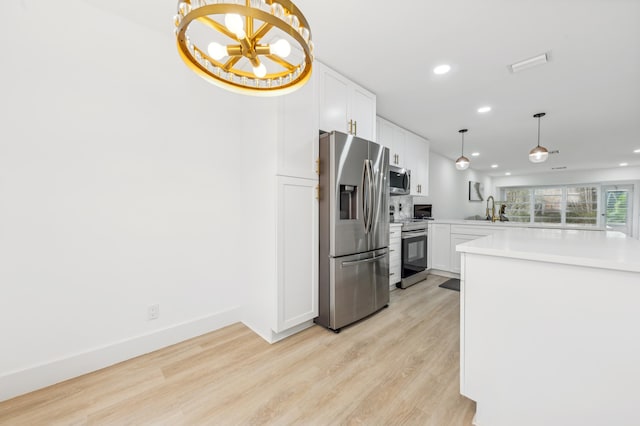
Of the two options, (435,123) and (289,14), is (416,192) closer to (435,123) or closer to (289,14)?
(435,123)

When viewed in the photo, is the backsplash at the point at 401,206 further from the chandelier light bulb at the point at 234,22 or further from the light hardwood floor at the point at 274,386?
the chandelier light bulb at the point at 234,22

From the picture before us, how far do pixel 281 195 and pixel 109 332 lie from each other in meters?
1.65

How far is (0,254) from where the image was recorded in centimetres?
151

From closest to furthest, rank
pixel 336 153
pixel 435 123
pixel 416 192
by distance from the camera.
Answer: pixel 336 153 → pixel 435 123 → pixel 416 192

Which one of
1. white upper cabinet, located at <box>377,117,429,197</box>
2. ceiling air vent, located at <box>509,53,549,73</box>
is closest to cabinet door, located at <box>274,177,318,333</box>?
white upper cabinet, located at <box>377,117,429,197</box>

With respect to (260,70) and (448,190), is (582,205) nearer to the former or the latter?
(448,190)

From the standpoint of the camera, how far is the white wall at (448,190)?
19.2 feet

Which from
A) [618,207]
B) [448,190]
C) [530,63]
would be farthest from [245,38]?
[618,207]

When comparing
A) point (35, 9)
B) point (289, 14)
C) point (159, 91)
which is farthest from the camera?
point (159, 91)

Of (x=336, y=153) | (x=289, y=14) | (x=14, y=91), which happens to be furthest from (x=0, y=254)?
(x=336, y=153)

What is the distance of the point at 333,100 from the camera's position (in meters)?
2.54

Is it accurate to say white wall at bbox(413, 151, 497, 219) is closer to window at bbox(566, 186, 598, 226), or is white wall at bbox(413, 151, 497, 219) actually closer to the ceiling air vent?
window at bbox(566, 186, 598, 226)

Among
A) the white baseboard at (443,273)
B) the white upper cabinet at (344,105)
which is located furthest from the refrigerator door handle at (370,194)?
the white baseboard at (443,273)

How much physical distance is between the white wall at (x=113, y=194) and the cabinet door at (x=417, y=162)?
3001mm
